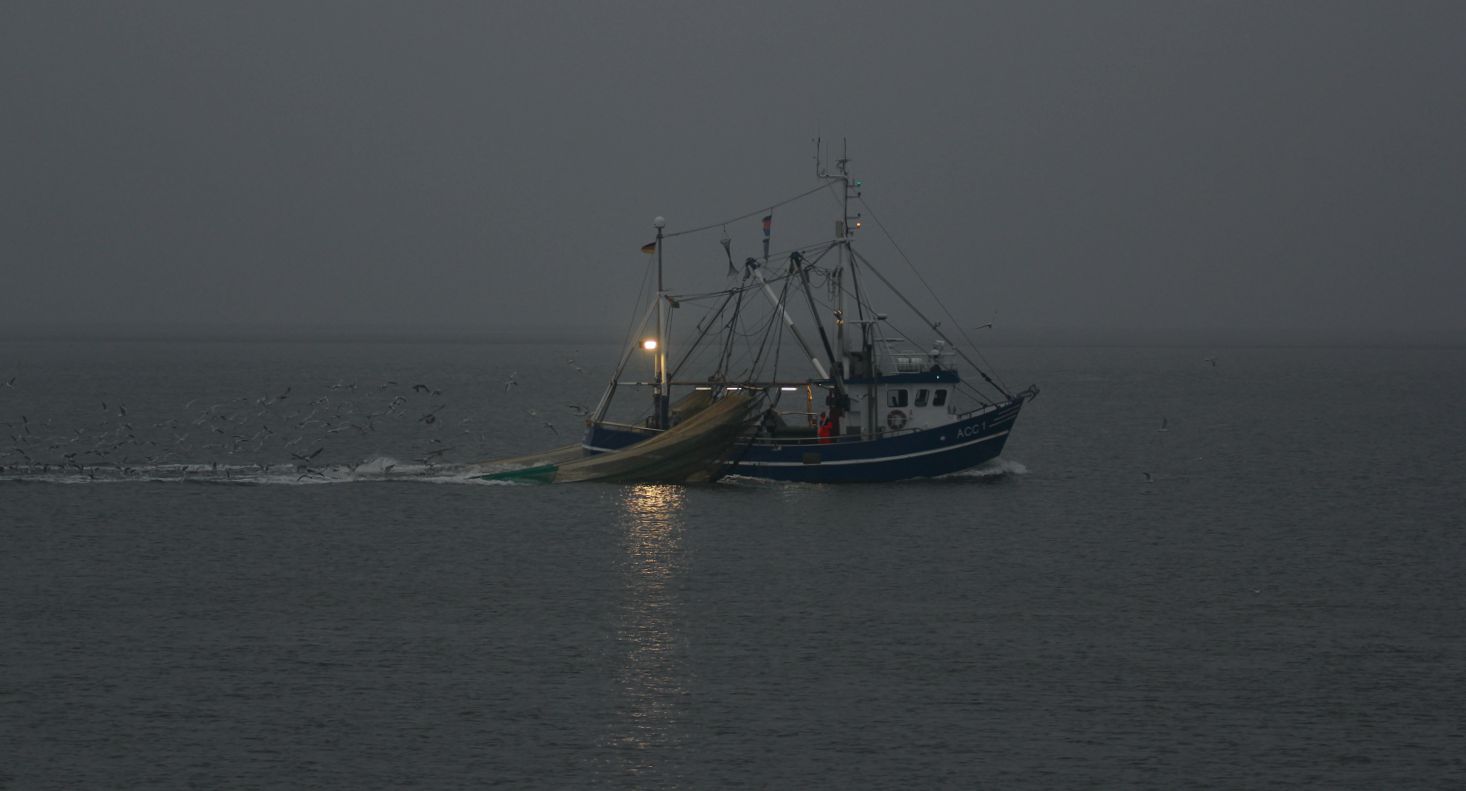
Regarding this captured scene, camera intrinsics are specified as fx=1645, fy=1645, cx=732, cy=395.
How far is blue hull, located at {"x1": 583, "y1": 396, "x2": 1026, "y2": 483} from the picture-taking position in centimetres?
5922

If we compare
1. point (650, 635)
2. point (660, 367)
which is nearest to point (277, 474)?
point (660, 367)

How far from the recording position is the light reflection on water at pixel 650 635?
28922 mm

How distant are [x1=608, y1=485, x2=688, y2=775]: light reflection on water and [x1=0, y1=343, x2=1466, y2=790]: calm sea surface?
117mm

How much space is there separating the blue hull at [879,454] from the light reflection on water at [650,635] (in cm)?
460

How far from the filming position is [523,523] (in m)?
52.5

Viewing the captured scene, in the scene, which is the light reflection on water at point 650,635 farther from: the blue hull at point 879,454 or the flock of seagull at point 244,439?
the flock of seagull at point 244,439

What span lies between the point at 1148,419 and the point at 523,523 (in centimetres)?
7045

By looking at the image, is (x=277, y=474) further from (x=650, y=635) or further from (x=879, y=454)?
(x=650, y=635)

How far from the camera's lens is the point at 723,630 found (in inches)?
1447

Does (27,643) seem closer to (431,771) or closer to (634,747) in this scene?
(431,771)

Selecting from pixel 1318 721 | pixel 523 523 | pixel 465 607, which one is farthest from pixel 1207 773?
→ pixel 523 523

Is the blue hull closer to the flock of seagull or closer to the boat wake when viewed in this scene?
the boat wake

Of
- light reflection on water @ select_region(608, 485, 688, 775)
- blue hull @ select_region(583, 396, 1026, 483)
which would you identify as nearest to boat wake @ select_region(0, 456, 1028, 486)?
blue hull @ select_region(583, 396, 1026, 483)

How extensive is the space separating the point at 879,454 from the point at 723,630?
924 inches
